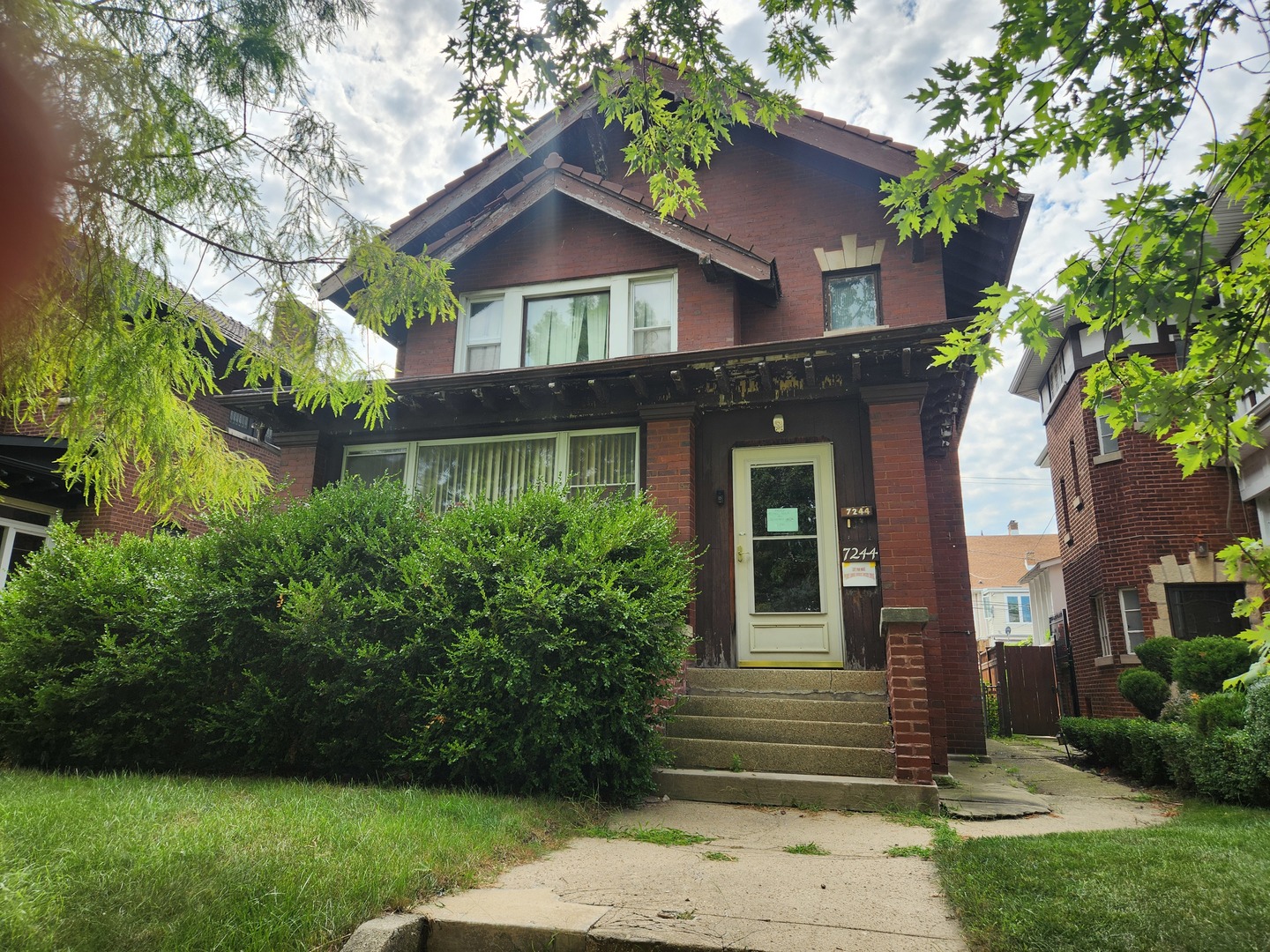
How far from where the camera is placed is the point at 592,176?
10.4m

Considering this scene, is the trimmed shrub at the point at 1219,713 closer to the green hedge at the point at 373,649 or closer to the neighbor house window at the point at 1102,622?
the green hedge at the point at 373,649

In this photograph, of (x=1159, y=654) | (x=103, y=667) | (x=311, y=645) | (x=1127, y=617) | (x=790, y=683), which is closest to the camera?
(x=311, y=645)

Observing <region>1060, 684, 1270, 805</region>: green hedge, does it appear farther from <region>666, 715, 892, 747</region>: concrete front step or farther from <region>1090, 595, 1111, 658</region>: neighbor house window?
<region>1090, 595, 1111, 658</region>: neighbor house window

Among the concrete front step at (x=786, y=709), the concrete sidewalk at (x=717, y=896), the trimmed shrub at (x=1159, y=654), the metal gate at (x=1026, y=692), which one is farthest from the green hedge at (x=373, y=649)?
the metal gate at (x=1026, y=692)

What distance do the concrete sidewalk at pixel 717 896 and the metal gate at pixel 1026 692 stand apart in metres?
12.7

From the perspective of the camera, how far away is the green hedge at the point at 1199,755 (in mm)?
6230

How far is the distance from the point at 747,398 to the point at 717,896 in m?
5.98

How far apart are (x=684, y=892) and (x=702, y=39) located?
180 inches

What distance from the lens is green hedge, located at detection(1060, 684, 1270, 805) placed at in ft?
20.4

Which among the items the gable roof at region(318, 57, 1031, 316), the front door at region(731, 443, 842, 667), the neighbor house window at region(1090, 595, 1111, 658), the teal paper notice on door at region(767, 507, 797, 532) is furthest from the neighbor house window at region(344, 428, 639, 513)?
the neighbor house window at region(1090, 595, 1111, 658)

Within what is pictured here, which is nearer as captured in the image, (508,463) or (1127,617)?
(508,463)

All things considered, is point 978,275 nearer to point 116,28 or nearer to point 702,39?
point 702,39

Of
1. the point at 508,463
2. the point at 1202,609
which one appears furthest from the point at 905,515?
the point at 1202,609

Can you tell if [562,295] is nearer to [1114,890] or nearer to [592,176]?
[592,176]
